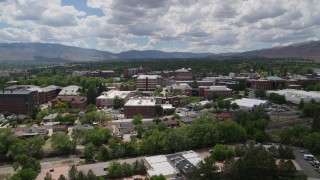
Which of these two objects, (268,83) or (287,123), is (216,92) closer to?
(268,83)

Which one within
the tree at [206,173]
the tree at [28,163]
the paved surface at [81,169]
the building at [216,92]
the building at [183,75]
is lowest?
the paved surface at [81,169]

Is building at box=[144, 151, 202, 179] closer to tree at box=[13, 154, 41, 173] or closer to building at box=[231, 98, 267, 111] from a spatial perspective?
tree at box=[13, 154, 41, 173]

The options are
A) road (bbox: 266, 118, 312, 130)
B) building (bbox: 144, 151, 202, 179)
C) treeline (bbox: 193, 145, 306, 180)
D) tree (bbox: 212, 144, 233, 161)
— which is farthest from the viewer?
road (bbox: 266, 118, 312, 130)

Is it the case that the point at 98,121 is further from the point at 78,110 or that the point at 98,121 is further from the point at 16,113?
the point at 16,113

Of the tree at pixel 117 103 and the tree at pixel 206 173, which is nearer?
the tree at pixel 206 173

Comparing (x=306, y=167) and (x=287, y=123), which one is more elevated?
(x=287, y=123)

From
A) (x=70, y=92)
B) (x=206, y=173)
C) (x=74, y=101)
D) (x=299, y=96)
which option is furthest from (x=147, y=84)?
(x=206, y=173)

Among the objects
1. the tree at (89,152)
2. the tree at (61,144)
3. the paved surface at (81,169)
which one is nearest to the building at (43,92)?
the tree at (61,144)

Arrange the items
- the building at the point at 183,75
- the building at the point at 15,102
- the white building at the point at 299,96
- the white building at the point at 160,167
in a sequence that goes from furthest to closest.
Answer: the building at the point at 183,75 < the white building at the point at 299,96 < the building at the point at 15,102 < the white building at the point at 160,167

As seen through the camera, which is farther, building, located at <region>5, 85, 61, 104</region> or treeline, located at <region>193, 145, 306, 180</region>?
building, located at <region>5, 85, 61, 104</region>

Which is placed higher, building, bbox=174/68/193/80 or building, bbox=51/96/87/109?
building, bbox=174/68/193/80

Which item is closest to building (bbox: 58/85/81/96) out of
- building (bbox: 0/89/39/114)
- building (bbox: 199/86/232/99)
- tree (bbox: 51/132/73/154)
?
building (bbox: 0/89/39/114)

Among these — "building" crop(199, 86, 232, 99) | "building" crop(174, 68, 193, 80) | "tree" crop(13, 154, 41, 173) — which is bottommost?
"tree" crop(13, 154, 41, 173)

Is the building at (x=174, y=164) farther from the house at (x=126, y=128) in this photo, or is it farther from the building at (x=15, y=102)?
the building at (x=15, y=102)
